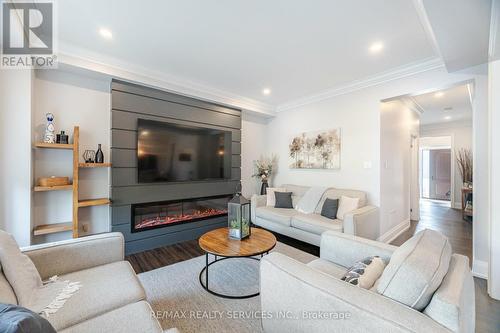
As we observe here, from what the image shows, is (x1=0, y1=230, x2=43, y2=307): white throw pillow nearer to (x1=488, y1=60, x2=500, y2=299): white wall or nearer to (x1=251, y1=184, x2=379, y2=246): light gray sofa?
(x1=251, y1=184, x2=379, y2=246): light gray sofa

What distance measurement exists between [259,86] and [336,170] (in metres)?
2.05

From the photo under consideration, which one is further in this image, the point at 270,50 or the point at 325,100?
the point at 325,100

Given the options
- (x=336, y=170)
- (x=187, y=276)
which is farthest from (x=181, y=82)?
(x=336, y=170)

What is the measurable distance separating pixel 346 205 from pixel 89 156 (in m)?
3.79

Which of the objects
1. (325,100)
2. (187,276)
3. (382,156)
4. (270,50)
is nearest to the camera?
(187,276)

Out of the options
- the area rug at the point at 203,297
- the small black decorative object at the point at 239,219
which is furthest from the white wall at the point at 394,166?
the area rug at the point at 203,297

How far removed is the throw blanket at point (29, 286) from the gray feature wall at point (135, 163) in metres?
1.67

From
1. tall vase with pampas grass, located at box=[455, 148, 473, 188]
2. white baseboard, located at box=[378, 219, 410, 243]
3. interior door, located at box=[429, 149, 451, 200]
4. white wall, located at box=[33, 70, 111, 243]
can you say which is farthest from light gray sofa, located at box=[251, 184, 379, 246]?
interior door, located at box=[429, 149, 451, 200]

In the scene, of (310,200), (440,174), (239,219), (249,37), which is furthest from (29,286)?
(440,174)

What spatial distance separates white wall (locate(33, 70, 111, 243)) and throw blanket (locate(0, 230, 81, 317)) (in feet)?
5.64

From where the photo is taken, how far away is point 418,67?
2.78m

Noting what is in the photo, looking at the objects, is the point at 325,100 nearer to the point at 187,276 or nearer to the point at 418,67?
the point at 418,67

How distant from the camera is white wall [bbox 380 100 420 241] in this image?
3.33 m

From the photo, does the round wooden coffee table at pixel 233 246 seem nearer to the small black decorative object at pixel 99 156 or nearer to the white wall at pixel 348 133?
the small black decorative object at pixel 99 156
